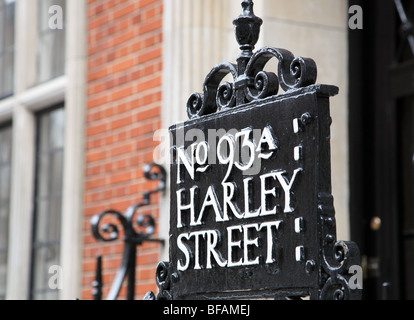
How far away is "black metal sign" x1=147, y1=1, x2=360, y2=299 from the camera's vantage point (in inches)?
74.5

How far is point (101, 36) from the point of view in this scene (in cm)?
520

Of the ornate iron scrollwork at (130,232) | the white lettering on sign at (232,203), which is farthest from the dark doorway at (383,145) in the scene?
the white lettering on sign at (232,203)

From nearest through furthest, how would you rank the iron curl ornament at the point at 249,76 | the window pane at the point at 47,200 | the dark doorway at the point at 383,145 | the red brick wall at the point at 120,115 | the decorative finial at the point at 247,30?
the iron curl ornament at the point at 249,76, the decorative finial at the point at 247,30, the dark doorway at the point at 383,145, the red brick wall at the point at 120,115, the window pane at the point at 47,200

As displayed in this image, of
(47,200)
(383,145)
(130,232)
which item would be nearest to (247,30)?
(130,232)

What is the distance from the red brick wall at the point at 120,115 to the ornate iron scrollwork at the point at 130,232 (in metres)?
0.15

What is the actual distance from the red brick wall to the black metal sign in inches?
89.8

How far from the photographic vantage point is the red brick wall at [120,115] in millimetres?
4656

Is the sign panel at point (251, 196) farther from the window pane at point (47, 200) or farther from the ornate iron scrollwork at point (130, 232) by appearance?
the window pane at point (47, 200)

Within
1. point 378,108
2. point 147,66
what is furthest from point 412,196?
point 147,66

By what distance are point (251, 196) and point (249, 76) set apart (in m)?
0.32

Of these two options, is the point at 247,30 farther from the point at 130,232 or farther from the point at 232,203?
the point at 130,232

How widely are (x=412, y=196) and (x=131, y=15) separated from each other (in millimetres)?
1913

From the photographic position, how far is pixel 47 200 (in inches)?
225

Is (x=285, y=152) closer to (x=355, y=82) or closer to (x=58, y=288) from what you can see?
(x=355, y=82)
